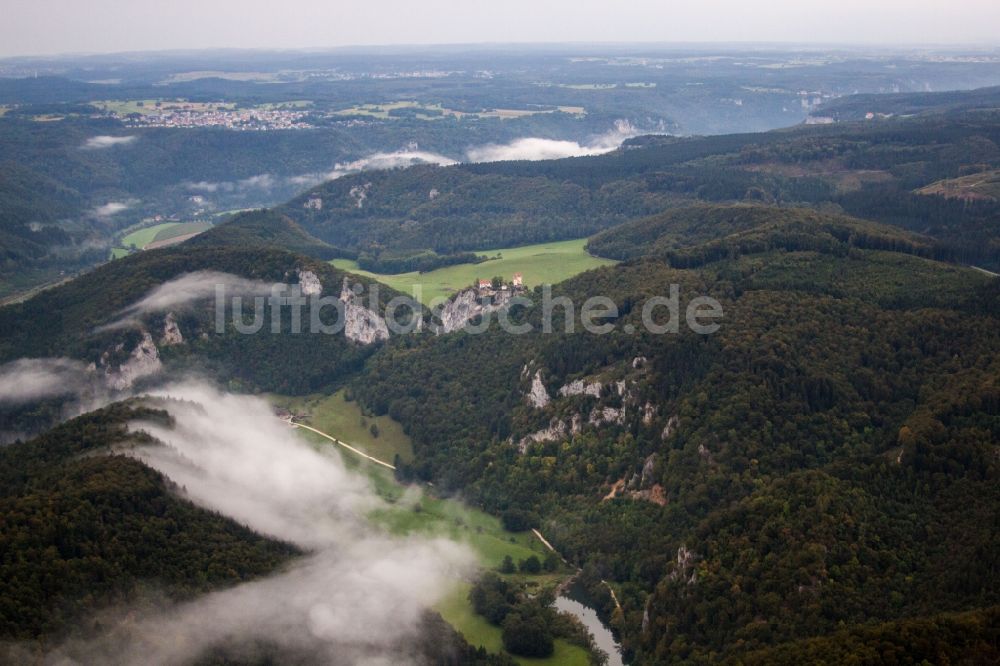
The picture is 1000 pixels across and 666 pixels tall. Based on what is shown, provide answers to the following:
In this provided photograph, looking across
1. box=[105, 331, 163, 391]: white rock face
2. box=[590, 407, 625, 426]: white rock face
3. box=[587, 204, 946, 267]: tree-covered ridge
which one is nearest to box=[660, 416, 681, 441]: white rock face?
box=[590, 407, 625, 426]: white rock face

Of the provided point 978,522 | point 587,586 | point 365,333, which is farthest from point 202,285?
point 978,522

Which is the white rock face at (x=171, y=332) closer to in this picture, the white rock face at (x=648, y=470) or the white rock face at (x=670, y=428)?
the white rock face at (x=648, y=470)

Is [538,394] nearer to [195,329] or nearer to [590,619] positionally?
[590,619]

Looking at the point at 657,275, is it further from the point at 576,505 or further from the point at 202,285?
the point at 202,285

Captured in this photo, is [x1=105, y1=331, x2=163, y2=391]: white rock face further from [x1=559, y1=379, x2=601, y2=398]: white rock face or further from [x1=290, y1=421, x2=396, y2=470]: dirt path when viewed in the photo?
[x1=559, y1=379, x2=601, y2=398]: white rock face

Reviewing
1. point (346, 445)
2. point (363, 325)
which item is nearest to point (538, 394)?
point (346, 445)

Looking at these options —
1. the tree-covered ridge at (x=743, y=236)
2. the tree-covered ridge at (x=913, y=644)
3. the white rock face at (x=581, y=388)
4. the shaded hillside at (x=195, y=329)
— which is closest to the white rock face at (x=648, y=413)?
the white rock face at (x=581, y=388)
